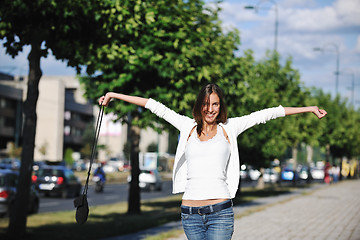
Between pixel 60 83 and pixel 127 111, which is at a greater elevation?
pixel 60 83

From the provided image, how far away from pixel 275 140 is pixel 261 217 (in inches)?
443

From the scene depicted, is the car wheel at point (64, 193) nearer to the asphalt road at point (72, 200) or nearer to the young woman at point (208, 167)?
the asphalt road at point (72, 200)

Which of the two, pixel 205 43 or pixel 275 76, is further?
pixel 275 76

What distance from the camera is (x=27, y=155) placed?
36.0ft

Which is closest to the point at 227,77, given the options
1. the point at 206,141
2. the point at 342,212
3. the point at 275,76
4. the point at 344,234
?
the point at 342,212

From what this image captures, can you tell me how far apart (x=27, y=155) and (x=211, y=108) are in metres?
7.38

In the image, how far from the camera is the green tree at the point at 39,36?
9.63 metres

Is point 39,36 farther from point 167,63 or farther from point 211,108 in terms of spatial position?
point 211,108

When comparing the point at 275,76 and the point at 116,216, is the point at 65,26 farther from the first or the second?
the point at 275,76

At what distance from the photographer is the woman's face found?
13.8 ft

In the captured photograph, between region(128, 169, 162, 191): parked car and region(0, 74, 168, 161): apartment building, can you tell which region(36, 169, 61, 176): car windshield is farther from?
region(0, 74, 168, 161): apartment building

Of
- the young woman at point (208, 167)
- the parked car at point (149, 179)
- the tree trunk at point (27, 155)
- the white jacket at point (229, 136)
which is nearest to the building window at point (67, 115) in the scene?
the parked car at point (149, 179)

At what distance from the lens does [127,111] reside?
1614cm

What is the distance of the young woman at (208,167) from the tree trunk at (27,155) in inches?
272
